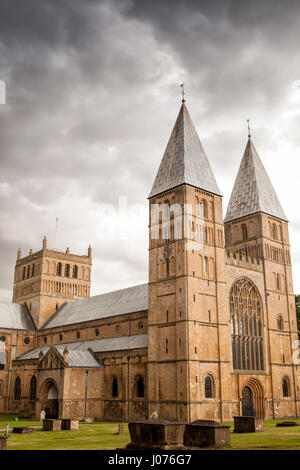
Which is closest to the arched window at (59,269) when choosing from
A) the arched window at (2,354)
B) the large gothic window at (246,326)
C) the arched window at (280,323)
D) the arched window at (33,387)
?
the arched window at (2,354)

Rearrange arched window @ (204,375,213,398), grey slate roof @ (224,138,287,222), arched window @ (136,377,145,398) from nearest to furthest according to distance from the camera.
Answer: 1. arched window @ (204,375,213,398)
2. arched window @ (136,377,145,398)
3. grey slate roof @ (224,138,287,222)

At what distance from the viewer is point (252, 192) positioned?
6138 centimetres

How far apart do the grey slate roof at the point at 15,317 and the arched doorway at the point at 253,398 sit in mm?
40175

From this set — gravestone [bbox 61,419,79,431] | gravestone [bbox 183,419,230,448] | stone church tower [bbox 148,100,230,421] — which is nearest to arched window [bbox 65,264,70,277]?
stone church tower [bbox 148,100,230,421]

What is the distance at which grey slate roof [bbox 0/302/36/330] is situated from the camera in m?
76.1

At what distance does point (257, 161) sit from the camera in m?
64.8

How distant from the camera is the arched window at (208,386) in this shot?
4569 centimetres

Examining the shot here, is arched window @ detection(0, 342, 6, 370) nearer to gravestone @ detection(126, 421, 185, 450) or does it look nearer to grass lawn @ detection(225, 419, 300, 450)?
grass lawn @ detection(225, 419, 300, 450)

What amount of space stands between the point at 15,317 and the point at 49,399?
27.5m

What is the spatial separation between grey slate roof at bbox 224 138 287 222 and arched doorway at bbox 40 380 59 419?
30.3 meters

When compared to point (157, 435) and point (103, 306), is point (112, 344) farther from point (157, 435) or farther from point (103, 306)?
point (157, 435)

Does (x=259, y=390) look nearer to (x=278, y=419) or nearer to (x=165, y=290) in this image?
(x=278, y=419)

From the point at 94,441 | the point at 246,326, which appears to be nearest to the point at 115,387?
the point at 246,326

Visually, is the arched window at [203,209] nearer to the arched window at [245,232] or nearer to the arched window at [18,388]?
the arched window at [245,232]
